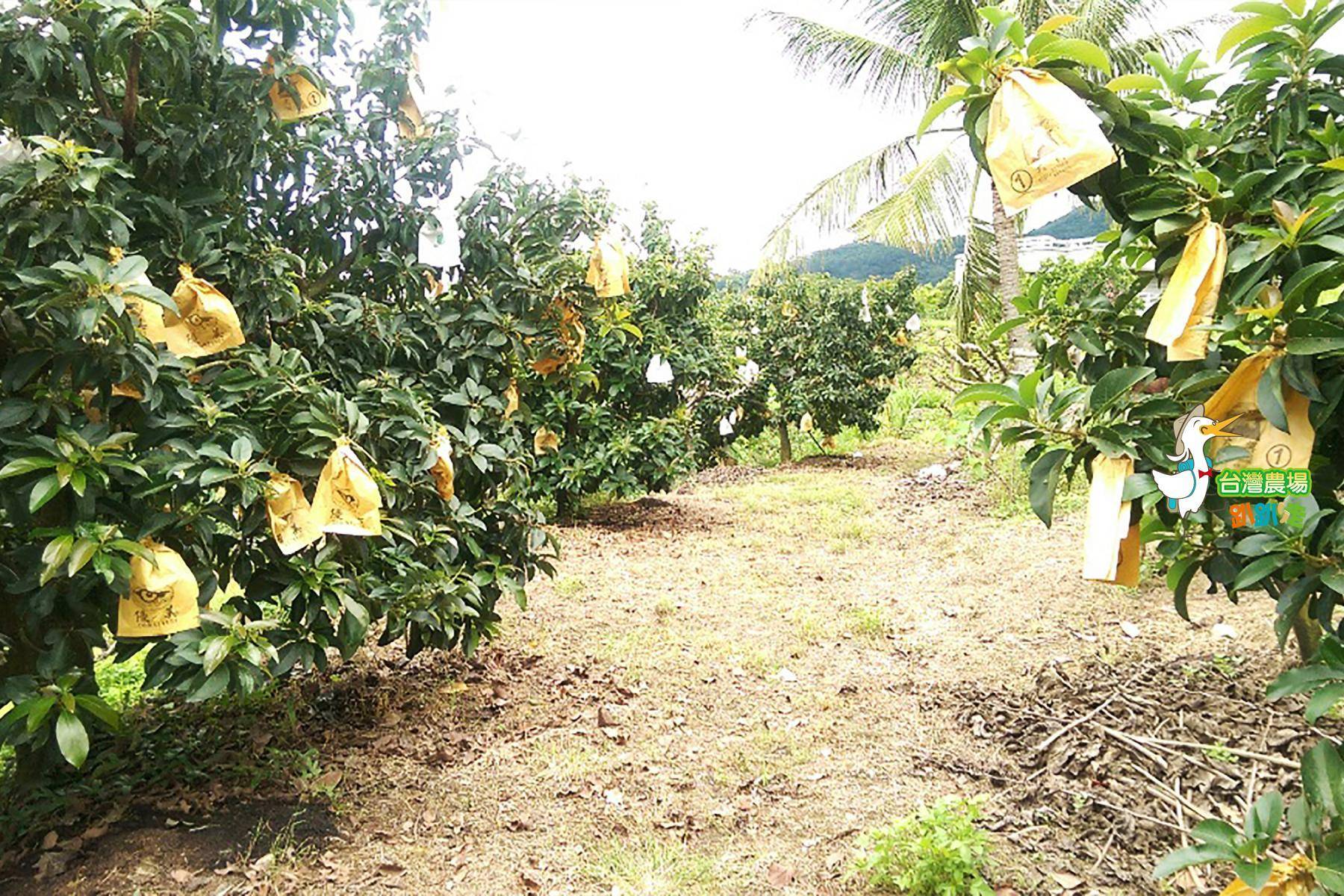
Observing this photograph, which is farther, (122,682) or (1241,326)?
(122,682)

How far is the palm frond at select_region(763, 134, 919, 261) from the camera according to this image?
10578 millimetres

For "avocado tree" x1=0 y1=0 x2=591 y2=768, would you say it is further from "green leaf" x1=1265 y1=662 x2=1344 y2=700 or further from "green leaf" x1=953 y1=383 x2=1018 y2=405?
"green leaf" x1=1265 y1=662 x2=1344 y2=700

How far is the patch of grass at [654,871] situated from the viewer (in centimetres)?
216

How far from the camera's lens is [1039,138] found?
1438mm

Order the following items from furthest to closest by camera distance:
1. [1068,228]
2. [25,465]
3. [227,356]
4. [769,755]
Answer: [1068,228]
[769,755]
[227,356]
[25,465]

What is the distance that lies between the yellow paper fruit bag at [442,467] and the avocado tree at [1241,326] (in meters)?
1.61

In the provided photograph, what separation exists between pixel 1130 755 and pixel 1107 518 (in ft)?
4.32

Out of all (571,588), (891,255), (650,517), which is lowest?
(571,588)

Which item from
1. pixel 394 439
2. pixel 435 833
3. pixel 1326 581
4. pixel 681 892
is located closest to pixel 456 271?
pixel 394 439

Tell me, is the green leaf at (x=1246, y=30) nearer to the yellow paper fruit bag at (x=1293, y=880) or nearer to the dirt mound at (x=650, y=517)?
the yellow paper fruit bag at (x=1293, y=880)

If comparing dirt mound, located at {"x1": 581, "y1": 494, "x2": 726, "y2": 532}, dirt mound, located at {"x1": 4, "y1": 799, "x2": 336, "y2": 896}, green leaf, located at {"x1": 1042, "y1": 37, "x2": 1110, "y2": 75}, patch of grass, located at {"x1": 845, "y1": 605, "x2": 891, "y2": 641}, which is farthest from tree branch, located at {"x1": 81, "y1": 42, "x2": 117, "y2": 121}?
dirt mound, located at {"x1": 581, "y1": 494, "x2": 726, "y2": 532}

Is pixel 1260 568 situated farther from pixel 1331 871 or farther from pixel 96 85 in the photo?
pixel 96 85

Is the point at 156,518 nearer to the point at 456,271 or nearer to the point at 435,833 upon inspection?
the point at 435,833

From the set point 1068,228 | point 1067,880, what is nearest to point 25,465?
point 1067,880
